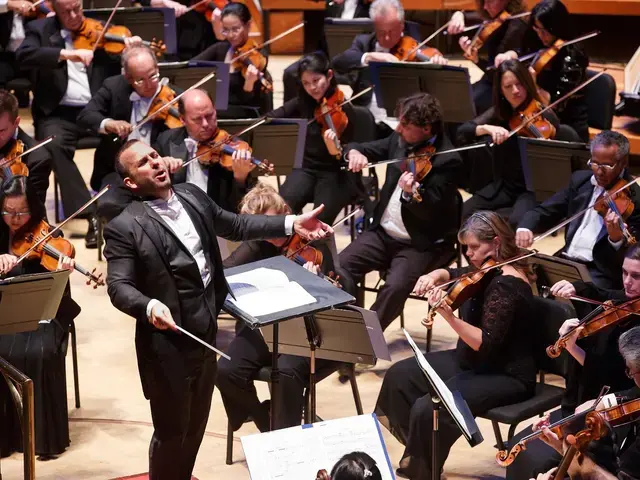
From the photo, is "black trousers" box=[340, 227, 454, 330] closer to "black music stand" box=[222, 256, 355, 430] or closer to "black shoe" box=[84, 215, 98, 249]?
"black music stand" box=[222, 256, 355, 430]

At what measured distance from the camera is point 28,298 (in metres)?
3.62

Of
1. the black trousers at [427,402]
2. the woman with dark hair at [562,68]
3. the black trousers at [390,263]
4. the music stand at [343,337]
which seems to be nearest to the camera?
the music stand at [343,337]

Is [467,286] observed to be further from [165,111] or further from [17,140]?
[17,140]

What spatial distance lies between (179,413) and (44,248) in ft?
3.95

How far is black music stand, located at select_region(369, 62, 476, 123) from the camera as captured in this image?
5.58m

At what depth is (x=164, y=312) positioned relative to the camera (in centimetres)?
310

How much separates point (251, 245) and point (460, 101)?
5.71ft

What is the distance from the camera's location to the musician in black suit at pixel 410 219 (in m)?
4.83

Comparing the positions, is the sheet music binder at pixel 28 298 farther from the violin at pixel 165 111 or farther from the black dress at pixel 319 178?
the black dress at pixel 319 178

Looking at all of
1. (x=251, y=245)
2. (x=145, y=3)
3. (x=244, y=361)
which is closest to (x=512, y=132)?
(x=251, y=245)

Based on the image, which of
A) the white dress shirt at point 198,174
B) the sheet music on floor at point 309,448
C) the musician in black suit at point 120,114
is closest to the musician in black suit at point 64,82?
the musician in black suit at point 120,114

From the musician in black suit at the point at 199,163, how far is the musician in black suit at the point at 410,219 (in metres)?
0.60

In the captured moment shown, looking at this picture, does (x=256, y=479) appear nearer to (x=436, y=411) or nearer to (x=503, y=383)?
(x=436, y=411)

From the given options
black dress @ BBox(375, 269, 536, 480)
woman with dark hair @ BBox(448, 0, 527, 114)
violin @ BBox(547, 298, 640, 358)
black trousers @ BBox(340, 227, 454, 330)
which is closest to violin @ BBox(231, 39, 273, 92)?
woman with dark hair @ BBox(448, 0, 527, 114)
